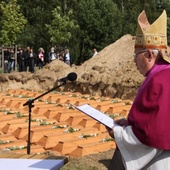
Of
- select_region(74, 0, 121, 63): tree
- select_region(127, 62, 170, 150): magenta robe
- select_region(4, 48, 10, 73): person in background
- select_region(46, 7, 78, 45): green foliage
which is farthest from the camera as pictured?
select_region(74, 0, 121, 63): tree

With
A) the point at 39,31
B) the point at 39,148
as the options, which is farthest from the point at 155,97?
the point at 39,31

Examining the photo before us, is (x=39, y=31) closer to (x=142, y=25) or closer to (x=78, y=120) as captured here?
(x=78, y=120)

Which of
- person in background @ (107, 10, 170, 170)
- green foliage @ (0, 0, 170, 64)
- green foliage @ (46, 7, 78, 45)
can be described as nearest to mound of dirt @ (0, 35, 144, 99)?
person in background @ (107, 10, 170, 170)

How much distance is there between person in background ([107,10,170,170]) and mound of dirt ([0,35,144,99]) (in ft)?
29.8

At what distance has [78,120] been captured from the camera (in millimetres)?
8664

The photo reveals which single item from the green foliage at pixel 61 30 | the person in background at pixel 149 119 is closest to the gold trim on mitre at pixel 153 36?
the person in background at pixel 149 119

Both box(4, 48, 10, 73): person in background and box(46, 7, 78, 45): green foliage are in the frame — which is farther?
box(46, 7, 78, 45): green foliage

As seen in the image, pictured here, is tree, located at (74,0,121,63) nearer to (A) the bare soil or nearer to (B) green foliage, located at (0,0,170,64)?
(B) green foliage, located at (0,0,170,64)

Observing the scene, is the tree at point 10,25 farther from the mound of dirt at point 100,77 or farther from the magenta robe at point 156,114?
the magenta robe at point 156,114

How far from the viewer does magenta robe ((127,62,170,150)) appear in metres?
2.55

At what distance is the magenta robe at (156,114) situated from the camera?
2.55 metres

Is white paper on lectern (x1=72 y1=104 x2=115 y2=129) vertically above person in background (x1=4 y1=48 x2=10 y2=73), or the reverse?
white paper on lectern (x1=72 y1=104 x2=115 y2=129)

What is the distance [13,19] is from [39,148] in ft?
83.1

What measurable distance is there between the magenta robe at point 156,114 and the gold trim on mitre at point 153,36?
235 mm
